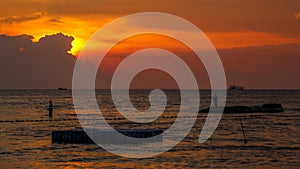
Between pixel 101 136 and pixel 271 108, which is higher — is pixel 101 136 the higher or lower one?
the lower one

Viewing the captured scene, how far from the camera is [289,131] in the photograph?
2559 inches

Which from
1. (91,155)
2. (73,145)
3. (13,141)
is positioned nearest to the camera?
(91,155)

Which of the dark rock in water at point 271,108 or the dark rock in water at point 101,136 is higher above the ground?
the dark rock in water at point 271,108

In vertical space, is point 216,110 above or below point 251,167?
above

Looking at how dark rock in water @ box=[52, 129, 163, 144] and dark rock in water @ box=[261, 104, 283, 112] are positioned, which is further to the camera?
dark rock in water @ box=[261, 104, 283, 112]

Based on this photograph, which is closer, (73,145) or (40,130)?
(73,145)

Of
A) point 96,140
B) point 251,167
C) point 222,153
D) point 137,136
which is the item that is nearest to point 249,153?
point 222,153

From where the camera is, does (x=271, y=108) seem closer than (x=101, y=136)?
No

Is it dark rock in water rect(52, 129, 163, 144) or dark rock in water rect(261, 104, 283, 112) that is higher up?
dark rock in water rect(261, 104, 283, 112)

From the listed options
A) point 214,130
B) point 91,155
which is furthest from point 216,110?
point 91,155

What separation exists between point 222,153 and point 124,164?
1017cm

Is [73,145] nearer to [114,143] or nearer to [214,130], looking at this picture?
[114,143]

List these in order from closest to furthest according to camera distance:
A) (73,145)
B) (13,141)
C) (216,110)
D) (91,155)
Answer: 1. (91,155)
2. (73,145)
3. (13,141)
4. (216,110)

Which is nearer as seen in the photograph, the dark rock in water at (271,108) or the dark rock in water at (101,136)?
the dark rock in water at (101,136)
